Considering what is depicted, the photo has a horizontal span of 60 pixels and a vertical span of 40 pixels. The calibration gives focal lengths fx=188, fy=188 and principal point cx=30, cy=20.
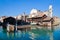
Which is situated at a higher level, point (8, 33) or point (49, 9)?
point (49, 9)

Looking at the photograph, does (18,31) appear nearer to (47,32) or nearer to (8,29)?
(8,29)

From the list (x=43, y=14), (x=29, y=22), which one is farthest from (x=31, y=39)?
(x=43, y=14)

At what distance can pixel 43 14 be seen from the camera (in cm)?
627

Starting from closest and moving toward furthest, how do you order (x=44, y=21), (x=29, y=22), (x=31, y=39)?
(x=31, y=39), (x=29, y=22), (x=44, y=21)

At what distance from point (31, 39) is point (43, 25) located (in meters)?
1.17

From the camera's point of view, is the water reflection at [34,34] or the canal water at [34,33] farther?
the canal water at [34,33]

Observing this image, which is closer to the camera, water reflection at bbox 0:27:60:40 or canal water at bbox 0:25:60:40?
water reflection at bbox 0:27:60:40

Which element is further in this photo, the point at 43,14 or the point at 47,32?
the point at 47,32

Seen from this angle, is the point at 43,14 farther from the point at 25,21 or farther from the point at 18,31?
the point at 18,31

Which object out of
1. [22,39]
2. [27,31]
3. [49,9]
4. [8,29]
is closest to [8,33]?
[8,29]

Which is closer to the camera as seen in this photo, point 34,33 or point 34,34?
point 34,34

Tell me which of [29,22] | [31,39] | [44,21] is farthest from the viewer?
[44,21]

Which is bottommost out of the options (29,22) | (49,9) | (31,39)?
(31,39)

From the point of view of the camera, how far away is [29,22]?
20.0 feet
